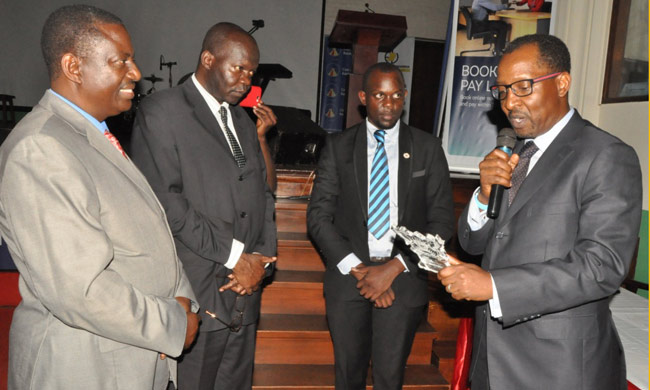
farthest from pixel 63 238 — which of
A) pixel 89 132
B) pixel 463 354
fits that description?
pixel 463 354

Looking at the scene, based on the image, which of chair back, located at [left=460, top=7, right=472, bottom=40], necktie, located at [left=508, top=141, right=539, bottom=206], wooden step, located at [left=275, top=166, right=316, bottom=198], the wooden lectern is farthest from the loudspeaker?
necktie, located at [left=508, top=141, right=539, bottom=206]

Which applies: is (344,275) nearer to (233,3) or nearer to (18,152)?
(18,152)

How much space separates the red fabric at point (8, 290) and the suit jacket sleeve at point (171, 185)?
97.1 inches

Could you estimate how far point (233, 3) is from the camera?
8.43 meters

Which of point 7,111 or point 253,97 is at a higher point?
point 253,97

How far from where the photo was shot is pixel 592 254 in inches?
53.5

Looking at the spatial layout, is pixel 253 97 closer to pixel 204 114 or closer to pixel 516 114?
pixel 204 114

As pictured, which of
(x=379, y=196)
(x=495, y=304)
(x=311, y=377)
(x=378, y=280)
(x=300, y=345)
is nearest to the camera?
(x=495, y=304)

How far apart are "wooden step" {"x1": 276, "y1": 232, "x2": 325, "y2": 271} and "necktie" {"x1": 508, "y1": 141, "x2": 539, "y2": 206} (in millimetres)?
2401

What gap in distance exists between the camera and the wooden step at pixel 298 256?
3.86m

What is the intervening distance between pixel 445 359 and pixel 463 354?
460mm

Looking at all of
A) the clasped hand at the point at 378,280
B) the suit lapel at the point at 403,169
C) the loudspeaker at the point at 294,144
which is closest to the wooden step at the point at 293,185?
the loudspeaker at the point at 294,144

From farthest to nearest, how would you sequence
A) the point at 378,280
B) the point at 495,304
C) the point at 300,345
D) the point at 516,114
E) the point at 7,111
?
the point at 7,111, the point at 300,345, the point at 378,280, the point at 516,114, the point at 495,304

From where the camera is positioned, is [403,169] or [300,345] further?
[300,345]
